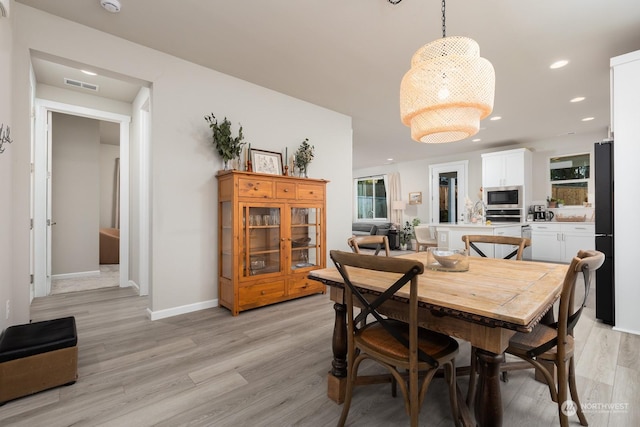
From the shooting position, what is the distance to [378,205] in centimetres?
1021

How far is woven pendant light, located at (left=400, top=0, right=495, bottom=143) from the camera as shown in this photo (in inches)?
64.6

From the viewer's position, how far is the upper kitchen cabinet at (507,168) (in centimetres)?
645

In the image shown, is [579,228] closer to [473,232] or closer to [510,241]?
[473,232]

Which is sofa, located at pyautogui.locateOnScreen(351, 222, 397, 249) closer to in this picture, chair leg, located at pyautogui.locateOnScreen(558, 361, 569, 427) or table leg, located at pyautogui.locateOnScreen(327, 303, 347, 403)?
table leg, located at pyautogui.locateOnScreen(327, 303, 347, 403)

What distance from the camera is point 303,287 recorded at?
3.78 m

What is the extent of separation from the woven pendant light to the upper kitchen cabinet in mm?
5735

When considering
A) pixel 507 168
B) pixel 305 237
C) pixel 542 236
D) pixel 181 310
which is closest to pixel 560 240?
pixel 542 236

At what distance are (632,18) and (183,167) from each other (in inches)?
170

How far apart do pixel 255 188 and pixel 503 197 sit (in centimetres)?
594

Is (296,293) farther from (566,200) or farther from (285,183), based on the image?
(566,200)

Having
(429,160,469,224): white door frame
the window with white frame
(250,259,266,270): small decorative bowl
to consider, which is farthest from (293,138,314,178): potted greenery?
the window with white frame

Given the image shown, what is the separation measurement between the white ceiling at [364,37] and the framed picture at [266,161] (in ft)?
2.87

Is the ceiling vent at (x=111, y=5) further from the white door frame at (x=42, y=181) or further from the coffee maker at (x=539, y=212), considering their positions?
the coffee maker at (x=539, y=212)

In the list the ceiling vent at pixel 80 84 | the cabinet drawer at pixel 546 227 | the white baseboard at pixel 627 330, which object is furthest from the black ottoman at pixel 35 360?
the cabinet drawer at pixel 546 227
